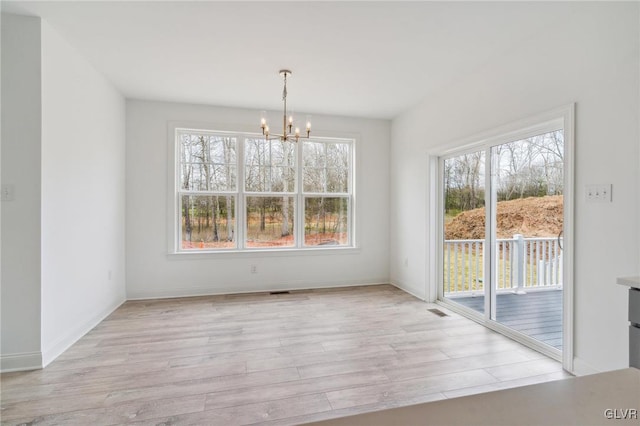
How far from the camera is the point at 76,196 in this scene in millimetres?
2990

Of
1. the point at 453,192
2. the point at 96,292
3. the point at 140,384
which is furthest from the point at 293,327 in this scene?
the point at 453,192

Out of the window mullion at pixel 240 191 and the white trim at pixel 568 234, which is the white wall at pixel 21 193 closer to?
the window mullion at pixel 240 191

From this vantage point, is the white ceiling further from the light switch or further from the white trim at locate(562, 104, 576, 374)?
the light switch

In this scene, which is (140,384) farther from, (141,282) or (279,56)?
(279,56)

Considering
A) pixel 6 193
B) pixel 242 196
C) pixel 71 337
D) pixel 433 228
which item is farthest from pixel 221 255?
pixel 433 228

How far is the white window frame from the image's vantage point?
14.5 feet

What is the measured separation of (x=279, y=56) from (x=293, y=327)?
2759 mm

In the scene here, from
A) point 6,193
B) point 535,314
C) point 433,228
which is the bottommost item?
point 535,314

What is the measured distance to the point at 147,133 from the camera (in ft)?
14.2

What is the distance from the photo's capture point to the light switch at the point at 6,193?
239cm

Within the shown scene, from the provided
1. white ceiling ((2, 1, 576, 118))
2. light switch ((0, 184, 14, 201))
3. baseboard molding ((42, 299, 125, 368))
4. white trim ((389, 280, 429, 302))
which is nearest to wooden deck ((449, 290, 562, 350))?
white trim ((389, 280, 429, 302))

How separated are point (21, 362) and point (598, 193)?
4477 mm

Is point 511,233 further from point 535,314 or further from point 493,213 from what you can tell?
point 535,314

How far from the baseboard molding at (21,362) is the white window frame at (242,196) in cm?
202
